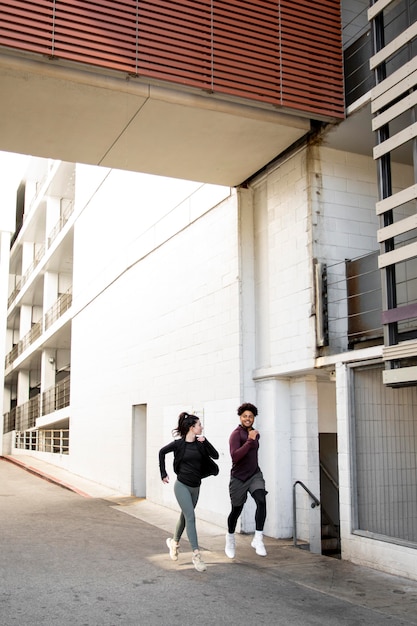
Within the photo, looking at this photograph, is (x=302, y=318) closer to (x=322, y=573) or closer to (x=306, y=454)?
(x=306, y=454)

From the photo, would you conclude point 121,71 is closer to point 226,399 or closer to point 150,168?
point 150,168

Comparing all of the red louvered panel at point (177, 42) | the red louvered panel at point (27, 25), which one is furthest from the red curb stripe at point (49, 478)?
the red louvered panel at point (27, 25)

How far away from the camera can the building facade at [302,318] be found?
7676mm

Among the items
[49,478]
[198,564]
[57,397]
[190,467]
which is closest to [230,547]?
[198,564]

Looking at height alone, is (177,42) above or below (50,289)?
below

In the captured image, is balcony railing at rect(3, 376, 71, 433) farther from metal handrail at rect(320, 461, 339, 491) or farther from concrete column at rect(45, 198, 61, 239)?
metal handrail at rect(320, 461, 339, 491)

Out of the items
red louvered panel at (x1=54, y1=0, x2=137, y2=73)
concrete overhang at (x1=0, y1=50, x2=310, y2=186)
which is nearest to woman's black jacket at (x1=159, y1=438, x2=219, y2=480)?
concrete overhang at (x1=0, y1=50, x2=310, y2=186)

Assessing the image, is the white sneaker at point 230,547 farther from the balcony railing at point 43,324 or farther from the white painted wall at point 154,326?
the balcony railing at point 43,324

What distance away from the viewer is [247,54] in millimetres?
8523

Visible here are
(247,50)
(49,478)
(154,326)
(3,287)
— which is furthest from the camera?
(3,287)

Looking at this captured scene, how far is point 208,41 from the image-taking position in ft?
27.3

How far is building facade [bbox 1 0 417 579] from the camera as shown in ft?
25.2

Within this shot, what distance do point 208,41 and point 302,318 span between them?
381 centimetres

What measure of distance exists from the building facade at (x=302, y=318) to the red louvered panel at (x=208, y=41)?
25 centimetres
